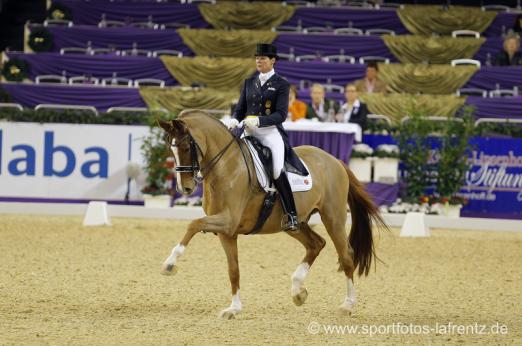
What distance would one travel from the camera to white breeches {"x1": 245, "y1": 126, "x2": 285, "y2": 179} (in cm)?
762

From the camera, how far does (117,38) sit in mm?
21531

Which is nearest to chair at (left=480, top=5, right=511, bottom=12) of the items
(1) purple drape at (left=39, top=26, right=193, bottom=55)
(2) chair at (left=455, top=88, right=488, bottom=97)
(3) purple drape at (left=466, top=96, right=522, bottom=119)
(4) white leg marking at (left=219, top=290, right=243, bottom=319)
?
(2) chair at (left=455, top=88, right=488, bottom=97)

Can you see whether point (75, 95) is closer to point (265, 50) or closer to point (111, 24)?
point (111, 24)

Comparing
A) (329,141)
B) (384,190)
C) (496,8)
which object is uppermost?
(496,8)

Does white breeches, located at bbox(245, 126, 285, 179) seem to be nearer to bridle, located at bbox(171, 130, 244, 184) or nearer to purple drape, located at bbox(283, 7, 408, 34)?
bridle, located at bbox(171, 130, 244, 184)

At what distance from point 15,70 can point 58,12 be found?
3.00m

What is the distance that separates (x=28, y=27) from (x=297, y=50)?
6.33m

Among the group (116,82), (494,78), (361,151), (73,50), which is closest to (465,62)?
(494,78)

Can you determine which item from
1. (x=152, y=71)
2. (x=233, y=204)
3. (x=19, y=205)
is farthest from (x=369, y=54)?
(x=233, y=204)

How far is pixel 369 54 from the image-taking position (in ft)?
69.8

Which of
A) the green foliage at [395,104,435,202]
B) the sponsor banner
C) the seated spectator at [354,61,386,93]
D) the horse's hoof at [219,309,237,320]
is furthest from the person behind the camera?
the seated spectator at [354,61,386,93]

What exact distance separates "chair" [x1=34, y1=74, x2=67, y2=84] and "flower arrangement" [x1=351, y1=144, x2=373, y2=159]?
23.5 feet

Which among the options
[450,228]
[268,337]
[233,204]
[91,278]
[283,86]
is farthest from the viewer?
[450,228]

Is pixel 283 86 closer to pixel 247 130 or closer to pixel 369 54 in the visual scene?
pixel 247 130
